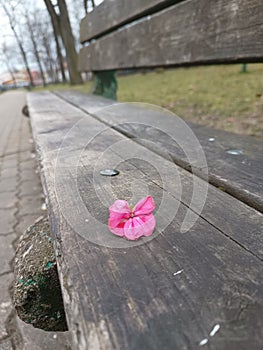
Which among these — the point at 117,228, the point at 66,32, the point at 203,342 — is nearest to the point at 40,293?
the point at 117,228

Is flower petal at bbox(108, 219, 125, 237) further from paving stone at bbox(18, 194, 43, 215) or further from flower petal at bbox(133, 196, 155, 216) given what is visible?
paving stone at bbox(18, 194, 43, 215)

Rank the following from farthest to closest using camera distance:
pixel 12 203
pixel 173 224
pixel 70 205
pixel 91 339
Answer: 1. pixel 12 203
2. pixel 70 205
3. pixel 173 224
4. pixel 91 339

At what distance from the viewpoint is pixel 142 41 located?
2.24 meters

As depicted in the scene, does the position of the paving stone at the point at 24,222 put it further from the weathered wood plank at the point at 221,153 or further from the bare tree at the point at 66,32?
the bare tree at the point at 66,32

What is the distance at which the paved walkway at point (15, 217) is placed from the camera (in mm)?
1145

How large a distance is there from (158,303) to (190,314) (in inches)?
1.8

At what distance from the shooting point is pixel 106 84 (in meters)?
4.03

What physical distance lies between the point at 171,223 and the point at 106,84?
3.65 metres

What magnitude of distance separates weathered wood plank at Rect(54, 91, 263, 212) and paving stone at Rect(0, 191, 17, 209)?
1.08 meters

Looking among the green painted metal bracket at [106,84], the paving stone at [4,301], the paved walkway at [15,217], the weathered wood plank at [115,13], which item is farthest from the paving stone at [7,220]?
the green painted metal bracket at [106,84]

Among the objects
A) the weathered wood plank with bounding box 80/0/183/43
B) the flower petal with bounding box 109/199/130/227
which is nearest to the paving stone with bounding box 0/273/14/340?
the flower petal with bounding box 109/199/130/227

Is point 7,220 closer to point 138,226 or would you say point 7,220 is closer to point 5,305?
point 5,305

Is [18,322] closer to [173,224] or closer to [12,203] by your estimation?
[173,224]

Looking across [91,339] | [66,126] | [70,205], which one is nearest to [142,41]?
[66,126]
